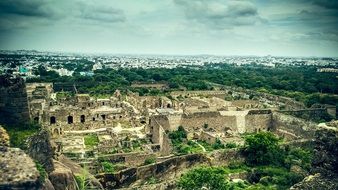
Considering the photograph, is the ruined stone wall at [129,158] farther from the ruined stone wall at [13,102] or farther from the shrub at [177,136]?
the ruined stone wall at [13,102]

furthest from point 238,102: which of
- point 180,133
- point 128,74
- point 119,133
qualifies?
point 128,74

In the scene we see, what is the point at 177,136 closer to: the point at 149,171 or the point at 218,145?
the point at 218,145

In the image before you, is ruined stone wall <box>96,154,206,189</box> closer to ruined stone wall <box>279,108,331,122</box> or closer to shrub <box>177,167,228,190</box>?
shrub <box>177,167,228,190</box>

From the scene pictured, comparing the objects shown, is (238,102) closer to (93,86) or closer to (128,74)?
(93,86)

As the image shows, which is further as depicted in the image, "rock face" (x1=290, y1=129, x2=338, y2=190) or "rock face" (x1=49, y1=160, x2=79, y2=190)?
"rock face" (x1=49, y1=160, x2=79, y2=190)

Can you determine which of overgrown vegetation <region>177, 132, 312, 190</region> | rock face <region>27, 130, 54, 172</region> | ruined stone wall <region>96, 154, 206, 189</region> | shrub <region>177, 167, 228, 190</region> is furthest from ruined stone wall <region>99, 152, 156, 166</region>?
rock face <region>27, 130, 54, 172</region>
